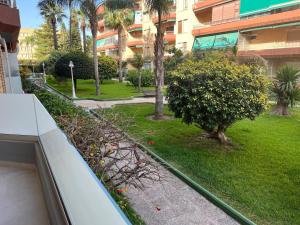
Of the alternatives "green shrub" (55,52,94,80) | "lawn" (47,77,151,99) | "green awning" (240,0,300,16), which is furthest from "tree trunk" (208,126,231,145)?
"green awning" (240,0,300,16)

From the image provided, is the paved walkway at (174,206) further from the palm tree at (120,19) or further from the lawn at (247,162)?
the palm tree at (120,19)

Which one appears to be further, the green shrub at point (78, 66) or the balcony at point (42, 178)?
the green shrub at point (78, 66)

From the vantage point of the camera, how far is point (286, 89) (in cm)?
1203

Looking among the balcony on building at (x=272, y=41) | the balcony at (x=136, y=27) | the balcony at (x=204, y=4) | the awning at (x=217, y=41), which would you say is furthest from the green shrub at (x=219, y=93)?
the balcony at (x=136, y=27)

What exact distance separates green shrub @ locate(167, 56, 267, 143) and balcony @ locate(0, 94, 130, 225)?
3.95 metres

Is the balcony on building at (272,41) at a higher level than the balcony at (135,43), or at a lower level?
Answer: lower

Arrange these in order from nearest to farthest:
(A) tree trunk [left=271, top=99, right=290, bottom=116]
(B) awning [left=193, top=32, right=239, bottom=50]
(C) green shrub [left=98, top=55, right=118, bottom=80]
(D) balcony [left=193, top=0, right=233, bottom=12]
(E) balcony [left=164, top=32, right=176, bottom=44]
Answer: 1. (A) tree trunk [left=271, top=99, right=290, bottom=116]
2. (C) green shrub [left=98, top=55, right=118, bottom=80]
3. (B) awning [left=193, top=32, right=239, bottom=50]
4. (D) balcony [left=193, top=0, right=233, bottom=12]
5. (E) balcony [left=164, top=32, right=176, bottom=44]

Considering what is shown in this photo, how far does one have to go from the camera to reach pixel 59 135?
9.09 ft

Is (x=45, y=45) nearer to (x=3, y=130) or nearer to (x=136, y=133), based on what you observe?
(x=136, y=133)

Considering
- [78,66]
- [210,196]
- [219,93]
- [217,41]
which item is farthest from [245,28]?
[210,196]

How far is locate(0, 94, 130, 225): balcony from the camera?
1.28 metres

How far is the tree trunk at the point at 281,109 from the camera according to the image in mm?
12203

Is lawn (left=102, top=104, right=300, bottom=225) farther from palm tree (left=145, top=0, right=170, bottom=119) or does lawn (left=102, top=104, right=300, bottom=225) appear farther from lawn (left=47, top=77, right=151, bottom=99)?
lawn (left=47, top=77, right=151, bottom=99)

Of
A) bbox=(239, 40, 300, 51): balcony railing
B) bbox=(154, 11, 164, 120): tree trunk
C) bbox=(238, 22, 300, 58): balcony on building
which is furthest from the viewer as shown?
bbox=(238, 22, 300, 58): balcony on building
